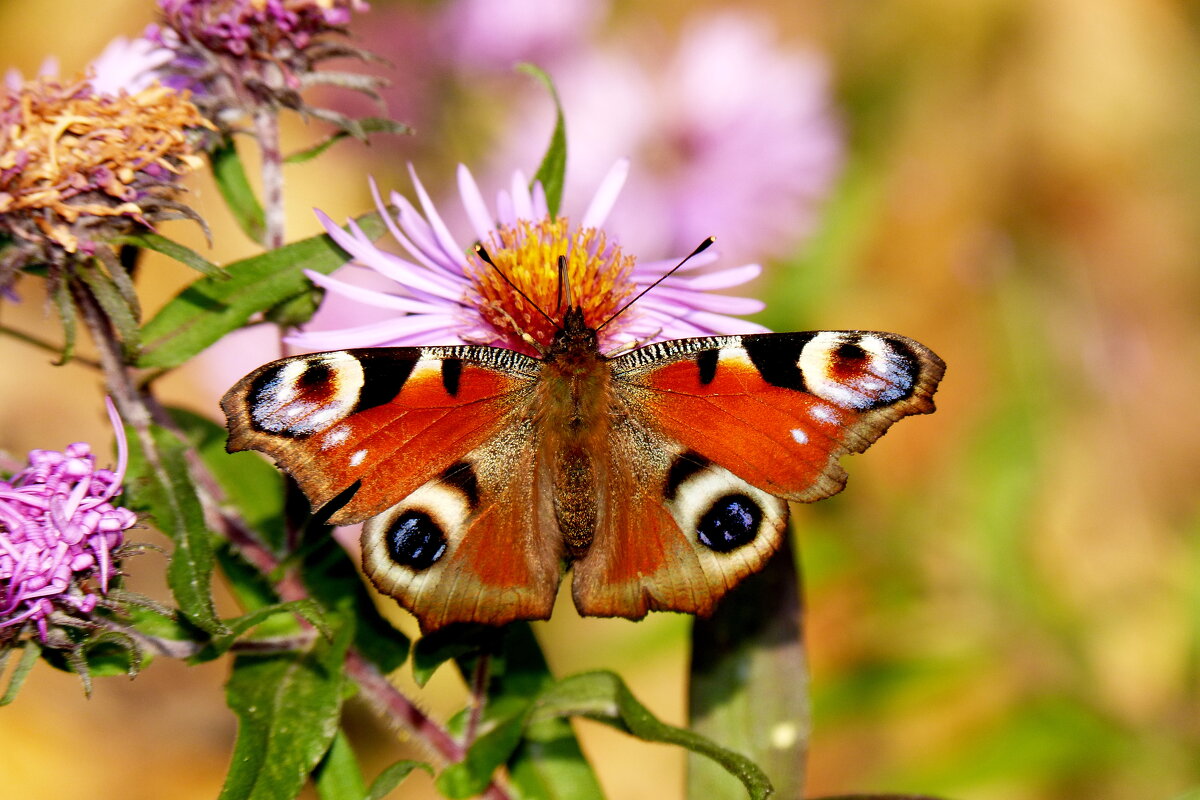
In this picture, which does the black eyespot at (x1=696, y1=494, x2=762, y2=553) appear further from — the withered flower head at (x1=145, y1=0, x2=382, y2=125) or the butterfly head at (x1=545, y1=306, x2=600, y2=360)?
the withered flower head at (x1=145, y1=0, x2=382, y2=125)

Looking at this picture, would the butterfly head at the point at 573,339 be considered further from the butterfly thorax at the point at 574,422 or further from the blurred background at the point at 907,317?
the blurred background at the point at 907,317

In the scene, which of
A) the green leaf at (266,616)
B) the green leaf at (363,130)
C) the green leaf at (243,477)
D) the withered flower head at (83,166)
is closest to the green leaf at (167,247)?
the withered flower head at (83,166)

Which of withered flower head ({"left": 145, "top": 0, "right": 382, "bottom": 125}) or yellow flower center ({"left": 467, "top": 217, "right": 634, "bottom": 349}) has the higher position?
withered flower head ({"left": 145, "top": 0, "right": 382, "bottom": 125})

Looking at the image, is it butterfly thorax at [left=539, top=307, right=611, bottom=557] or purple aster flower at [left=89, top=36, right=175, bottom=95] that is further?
purple aster flower at [left=89, top=36, right=175, bottom=95]

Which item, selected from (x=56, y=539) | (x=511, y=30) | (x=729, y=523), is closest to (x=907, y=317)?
(x=511, y=30)

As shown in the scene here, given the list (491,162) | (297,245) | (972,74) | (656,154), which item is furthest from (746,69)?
(297,245)

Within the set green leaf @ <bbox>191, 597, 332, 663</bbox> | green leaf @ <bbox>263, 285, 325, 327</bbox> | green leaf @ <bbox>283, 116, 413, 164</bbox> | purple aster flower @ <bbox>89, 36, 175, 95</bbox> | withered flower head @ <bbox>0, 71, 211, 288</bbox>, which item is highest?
purple aster flower @ <bbox>89, 36, 175, 95</bbox>

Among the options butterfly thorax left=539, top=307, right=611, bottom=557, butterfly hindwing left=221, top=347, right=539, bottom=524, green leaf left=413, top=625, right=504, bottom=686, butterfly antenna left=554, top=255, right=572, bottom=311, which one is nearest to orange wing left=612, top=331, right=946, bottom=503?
butterfly thorax left=539, top=307, right=611, bottom=557
